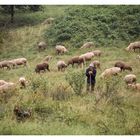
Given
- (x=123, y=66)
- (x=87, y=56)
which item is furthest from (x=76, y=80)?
(x=123, y=66)

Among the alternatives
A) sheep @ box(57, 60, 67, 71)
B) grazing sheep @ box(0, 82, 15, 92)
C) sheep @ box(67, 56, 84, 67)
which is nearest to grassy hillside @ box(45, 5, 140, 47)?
sheep @ box(67, 56, 84, 67)

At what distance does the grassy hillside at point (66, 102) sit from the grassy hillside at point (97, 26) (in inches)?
7.2

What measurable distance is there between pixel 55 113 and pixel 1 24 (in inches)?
68.1

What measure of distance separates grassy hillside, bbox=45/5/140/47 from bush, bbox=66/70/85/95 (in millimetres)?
552

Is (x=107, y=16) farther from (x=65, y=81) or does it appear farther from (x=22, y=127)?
(x=22, y=127)

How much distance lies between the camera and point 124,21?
28.8 feet

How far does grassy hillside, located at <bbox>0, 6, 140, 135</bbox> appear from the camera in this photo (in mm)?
7977

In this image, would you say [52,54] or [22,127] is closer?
[22,127]

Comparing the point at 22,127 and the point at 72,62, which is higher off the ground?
the point at 72,62

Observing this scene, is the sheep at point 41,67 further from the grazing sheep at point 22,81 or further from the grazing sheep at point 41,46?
the grazing sheep at point 41,46

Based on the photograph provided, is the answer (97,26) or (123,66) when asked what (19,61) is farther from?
(123,66)

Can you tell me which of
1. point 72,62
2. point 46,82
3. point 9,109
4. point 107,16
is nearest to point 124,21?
point 107,16

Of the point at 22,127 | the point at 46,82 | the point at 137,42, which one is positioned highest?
the point at 137,42

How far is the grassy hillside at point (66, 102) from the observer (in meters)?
7.98
